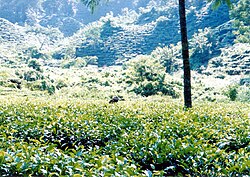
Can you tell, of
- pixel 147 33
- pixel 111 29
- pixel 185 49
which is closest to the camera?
pixel 185 49

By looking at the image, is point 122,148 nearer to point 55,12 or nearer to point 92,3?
point 92,3

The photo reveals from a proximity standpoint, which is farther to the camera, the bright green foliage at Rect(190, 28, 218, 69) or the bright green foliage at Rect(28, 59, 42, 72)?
the bright green foliage at Rect(190, 28, 218, 69)

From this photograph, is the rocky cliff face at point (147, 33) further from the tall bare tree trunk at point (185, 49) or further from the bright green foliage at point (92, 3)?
the tall bare tree trunk at point (185, 49)

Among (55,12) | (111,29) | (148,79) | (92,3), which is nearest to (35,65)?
(148,79)

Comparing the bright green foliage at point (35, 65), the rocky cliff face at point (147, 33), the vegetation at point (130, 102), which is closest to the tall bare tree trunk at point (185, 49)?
the vegetation at point (130, 102)

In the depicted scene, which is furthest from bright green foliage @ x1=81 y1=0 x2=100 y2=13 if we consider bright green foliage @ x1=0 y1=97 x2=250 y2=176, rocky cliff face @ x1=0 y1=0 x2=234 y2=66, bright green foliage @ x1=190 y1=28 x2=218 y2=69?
rocky cliff face @ x1=0 y1=0 x2=234 y2=66

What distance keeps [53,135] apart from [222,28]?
7324cm

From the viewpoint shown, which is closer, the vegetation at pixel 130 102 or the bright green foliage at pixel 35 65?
the vegetation at pixel 130 102

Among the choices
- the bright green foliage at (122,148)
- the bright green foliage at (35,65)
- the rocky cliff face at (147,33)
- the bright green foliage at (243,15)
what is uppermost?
the rocky cliff face at (147,33)

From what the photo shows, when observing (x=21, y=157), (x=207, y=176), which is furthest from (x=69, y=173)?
(x=207, y=176)

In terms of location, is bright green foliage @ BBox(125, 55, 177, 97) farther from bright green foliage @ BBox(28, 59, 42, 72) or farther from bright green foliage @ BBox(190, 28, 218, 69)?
bright green foliage @ BBox(190, 28, 218, 69)

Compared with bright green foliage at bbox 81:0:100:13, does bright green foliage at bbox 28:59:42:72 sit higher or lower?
higher

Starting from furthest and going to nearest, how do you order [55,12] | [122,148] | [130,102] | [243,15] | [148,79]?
[55,12], [148,79], [243,15], [130,102], [122,148]

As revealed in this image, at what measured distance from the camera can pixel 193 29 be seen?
8475cm
